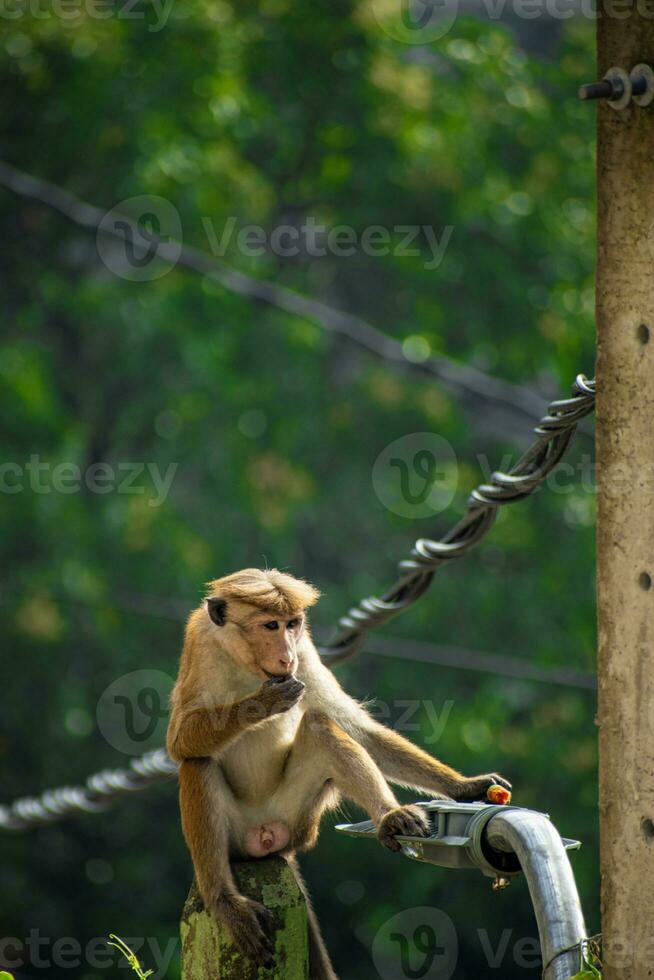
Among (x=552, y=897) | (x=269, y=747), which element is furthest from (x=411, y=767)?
(x=552, y=897)

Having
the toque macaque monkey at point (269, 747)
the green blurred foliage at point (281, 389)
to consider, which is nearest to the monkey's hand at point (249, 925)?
the toque macaque monkey at point (269, 747)

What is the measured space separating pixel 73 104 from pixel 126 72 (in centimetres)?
62

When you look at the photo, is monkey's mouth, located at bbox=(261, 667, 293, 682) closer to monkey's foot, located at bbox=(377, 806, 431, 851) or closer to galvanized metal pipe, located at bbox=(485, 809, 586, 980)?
monkey's foot, located at bbox=(377, 806, 431, 851)

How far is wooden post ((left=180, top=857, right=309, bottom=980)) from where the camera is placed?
8.89 feet

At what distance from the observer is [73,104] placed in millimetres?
13711

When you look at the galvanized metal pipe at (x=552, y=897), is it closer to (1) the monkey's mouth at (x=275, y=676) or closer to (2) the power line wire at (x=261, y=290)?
(1) the monkey's mouth at (x=275, y=676)

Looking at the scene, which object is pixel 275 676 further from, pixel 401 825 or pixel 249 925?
pixel 249 925

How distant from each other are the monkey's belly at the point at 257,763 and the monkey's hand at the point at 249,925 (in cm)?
52

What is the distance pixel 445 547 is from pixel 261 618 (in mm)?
543

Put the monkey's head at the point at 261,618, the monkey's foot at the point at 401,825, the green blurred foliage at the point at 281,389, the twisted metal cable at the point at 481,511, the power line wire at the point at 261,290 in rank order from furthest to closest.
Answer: the green blurred foliage at the point at 281,389 < the power line wire at the point at 261,290 < the monkey's head at the point at 261,618 < the twisted metal cable at the point at 481,511 < the monkey's foot at the point at 401,825

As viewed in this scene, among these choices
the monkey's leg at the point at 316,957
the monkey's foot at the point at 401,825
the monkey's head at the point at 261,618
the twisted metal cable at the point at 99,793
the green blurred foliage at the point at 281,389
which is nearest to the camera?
the monkey's foot at the point at 401,825

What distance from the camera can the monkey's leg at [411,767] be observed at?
3.38 m

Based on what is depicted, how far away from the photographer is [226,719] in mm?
3227

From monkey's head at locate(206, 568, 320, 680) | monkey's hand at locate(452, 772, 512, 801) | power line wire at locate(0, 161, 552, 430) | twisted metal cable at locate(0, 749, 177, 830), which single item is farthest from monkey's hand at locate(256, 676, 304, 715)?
power line wire at locate(0, 161, 552, 430)
